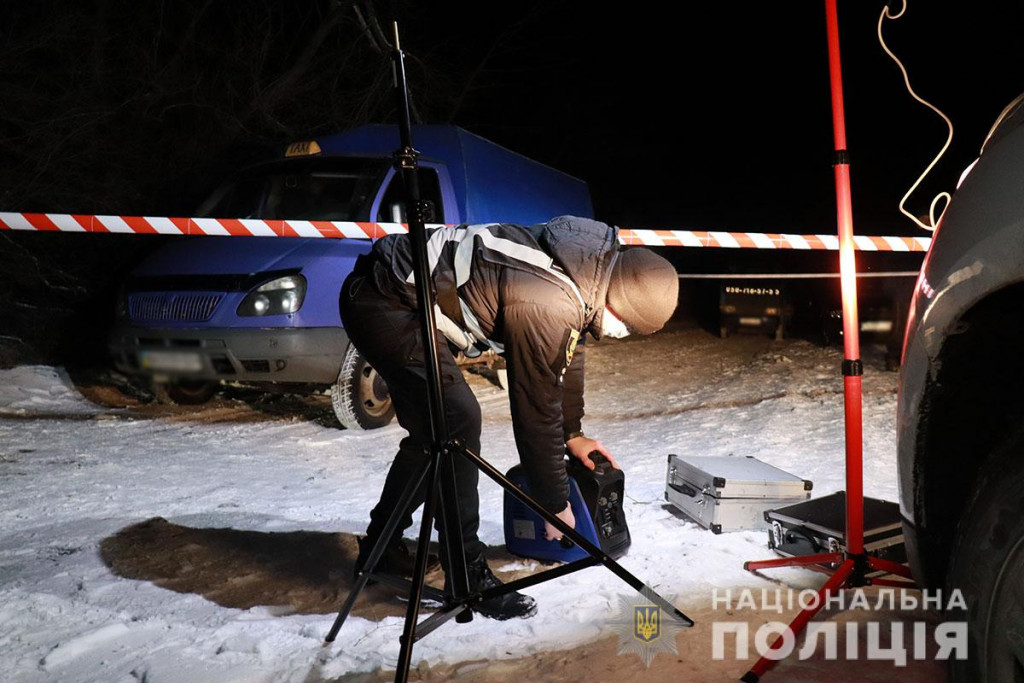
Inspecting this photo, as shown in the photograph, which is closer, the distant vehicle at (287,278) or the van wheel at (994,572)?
the van wheel at (994,572)

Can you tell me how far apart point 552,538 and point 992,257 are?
2141mm

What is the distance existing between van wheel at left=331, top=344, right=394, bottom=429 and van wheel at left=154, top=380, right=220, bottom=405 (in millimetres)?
1842

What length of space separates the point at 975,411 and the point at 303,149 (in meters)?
5.95

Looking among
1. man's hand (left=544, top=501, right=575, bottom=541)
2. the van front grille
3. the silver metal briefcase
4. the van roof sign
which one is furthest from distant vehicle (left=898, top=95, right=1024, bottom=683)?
the van roof sign

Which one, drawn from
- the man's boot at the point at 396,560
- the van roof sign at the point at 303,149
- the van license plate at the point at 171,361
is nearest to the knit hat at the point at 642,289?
the man's boot at the point at 396,560

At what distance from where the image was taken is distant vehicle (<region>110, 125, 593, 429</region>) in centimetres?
571

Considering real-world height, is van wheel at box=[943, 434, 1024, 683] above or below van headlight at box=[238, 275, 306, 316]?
below

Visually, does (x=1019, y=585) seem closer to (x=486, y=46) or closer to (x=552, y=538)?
(x=552, y=538)

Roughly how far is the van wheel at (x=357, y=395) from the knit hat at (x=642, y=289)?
3313 millimetres

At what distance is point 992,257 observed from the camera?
1.63 meters

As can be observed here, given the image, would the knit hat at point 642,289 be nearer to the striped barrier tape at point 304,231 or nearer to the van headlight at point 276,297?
the striped barrier tape at point 304,231

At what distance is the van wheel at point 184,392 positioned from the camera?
23.3ft

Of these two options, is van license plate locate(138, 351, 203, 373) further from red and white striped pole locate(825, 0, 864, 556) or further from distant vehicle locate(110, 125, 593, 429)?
red and white striped pole locate(825, 0, 864, 556)

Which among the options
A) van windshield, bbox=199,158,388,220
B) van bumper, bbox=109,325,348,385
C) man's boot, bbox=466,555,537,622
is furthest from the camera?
van windshield, bbox=199,158,388,220
